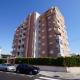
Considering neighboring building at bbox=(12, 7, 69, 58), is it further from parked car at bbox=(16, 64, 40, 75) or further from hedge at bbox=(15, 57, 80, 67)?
parked car at bbox=(16, 64, 40, 75)

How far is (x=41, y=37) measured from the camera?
74.6 m

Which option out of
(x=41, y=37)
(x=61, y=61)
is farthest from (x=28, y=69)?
(x=41, y=37)

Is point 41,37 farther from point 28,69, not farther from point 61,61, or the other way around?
point 28,69

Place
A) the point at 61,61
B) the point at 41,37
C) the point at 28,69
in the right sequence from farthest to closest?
1. the point at 41,37
2. the point at 61,61
3. the point at 28,69

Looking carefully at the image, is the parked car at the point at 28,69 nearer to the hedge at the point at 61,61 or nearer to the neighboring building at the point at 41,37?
the hedge at the point at 61,61

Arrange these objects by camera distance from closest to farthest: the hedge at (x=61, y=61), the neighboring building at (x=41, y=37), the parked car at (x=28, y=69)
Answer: the parked car at (x=28, y=69), the hedge at (x=61, y=61), the neighboring building at (x=41, y=37)

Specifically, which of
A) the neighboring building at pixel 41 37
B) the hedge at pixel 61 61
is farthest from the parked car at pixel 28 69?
the neighboring building at pixel 41 37

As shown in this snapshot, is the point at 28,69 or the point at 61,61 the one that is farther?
the point at 61,61

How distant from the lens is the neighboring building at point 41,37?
69.5 m

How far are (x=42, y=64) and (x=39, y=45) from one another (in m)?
35.6

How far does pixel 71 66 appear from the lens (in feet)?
115

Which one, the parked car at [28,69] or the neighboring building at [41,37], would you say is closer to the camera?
the parked car at [28,69]

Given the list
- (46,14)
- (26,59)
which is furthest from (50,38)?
(26,59)

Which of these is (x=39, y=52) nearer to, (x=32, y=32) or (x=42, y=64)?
(x=32, y=32)
